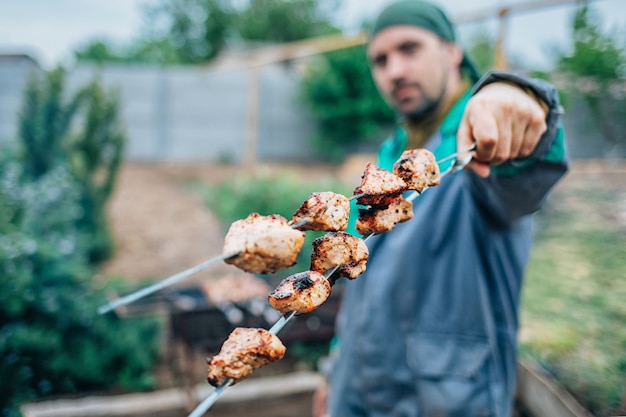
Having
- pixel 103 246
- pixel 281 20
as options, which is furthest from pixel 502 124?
pixel 281 20

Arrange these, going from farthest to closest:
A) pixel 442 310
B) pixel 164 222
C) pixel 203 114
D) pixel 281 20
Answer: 1. pixel 281 20
2. pixel 203 114
3. pixel 164 222
4. pixel 442 310

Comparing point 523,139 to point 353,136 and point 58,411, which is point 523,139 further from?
point 353,136

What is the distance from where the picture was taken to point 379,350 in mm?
2275

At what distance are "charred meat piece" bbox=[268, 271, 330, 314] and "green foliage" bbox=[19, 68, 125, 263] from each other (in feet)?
21.8

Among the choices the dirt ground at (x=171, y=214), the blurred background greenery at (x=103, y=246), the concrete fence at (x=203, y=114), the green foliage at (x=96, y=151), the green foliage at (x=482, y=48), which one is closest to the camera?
the blurred background greenery at (x=103, y=246)

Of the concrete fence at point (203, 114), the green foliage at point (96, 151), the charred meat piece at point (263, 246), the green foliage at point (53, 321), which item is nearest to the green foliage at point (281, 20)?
the concrete fence at point (203, 114)

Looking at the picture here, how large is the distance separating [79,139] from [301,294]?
739 cm

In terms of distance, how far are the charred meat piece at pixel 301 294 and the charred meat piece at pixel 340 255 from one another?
54 mm

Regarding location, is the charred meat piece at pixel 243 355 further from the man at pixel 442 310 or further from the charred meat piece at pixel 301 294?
the man at pixel 442 310

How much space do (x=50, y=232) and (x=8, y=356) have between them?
285cm

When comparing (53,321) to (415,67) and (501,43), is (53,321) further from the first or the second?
(501,43)

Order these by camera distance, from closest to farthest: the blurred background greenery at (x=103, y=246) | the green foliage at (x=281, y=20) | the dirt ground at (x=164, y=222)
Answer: the blurred background greenery at (x=103, y=246), the dirt ground at (x=164, y=222), the green foliage at (x=281, y=20)

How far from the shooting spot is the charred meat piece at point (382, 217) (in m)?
1.47

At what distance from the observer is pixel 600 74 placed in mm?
3758
